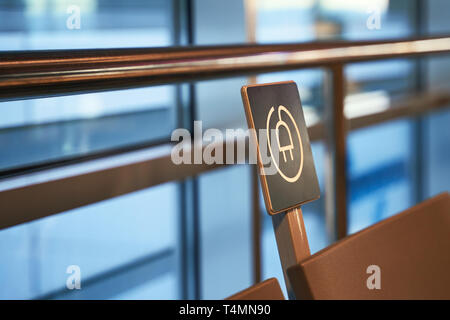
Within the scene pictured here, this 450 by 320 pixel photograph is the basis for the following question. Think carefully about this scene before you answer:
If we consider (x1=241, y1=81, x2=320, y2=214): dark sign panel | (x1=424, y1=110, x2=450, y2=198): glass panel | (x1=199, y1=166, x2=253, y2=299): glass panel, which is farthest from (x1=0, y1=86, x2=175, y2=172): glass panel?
(x1=424, y1=110, x2=450, y2=198): glass panel

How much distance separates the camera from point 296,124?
0.51 m

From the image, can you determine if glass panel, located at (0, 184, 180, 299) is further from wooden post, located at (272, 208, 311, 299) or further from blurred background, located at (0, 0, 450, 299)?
wooden post, located at (272, 208, 311, 299)

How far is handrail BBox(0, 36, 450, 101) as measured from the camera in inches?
16.0

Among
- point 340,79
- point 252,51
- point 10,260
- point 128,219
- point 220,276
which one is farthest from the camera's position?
point 220,276

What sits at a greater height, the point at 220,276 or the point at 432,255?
the point at 432,255

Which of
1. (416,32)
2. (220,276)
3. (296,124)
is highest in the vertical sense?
(416,32)

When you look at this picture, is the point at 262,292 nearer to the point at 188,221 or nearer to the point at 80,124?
the point at 80,124

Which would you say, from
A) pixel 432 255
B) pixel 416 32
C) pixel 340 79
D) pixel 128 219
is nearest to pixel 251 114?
pixel 432 255

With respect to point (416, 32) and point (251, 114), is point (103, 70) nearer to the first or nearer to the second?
point (251, 114)

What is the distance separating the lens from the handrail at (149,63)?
1.34 feet

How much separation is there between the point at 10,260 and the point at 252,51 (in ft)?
4.22

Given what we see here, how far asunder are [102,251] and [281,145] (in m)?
1.69

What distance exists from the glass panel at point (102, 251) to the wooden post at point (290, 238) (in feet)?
3.47

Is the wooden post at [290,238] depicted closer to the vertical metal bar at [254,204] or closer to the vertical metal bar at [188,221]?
the vertical metal bar at [254,204]
